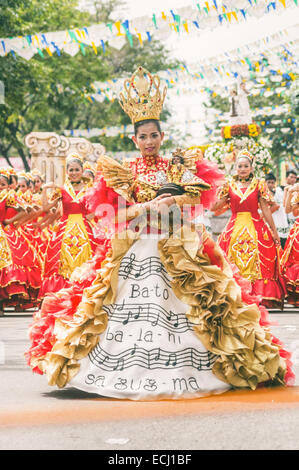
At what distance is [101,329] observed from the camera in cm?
588

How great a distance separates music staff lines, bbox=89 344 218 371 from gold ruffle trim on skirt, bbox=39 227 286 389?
0.06 meters

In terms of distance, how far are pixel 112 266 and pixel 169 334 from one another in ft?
1.91

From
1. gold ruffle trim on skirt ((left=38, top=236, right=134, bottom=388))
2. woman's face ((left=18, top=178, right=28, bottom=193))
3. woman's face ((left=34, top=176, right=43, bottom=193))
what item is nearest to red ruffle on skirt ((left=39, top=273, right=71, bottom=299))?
woman's face ((left=18, top=178, right=28, bottom=193))

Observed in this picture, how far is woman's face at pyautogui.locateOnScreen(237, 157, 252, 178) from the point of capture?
1164cm

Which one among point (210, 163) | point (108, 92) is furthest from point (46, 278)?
point (108, 92)

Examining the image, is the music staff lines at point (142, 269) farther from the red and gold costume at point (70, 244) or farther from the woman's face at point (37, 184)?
the woman's face at point (37, 184)

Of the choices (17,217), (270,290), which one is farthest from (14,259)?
(270,290)

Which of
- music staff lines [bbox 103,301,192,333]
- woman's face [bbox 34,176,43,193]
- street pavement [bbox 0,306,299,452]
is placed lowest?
street pavement [bbox 0,306,299,452]

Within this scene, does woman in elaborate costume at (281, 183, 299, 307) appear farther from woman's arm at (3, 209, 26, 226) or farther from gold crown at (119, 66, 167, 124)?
gold crown at (119, 66, 167, 124)

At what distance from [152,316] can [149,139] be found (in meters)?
1.25

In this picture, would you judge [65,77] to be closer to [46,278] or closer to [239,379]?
[46,278]

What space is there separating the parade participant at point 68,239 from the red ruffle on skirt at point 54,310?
17.2 ft

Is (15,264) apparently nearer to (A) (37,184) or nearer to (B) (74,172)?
(B) (74,172)

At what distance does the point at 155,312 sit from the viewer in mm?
5871
